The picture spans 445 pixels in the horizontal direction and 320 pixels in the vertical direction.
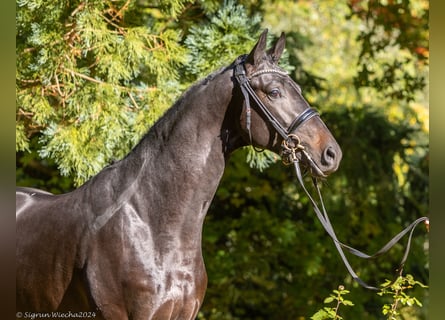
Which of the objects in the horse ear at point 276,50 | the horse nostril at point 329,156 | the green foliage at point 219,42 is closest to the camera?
the horse nostril at point 329,156

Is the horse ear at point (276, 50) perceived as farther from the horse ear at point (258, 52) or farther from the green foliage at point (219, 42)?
the green foliage at point (219, 42)

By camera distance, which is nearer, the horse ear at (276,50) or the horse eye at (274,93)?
the horse eye at (274,93)

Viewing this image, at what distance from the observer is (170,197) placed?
3.39 m

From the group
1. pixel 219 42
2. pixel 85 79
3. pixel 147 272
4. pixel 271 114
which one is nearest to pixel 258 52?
pixel 271 114

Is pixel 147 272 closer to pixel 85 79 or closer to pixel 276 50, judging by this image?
pixel 276 50

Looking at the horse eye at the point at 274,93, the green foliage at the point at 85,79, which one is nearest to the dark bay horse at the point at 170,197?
the horse eye at the point at 274,93

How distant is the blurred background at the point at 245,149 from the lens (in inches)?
201

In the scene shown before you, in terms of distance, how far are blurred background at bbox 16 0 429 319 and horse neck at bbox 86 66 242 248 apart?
166 centimetres

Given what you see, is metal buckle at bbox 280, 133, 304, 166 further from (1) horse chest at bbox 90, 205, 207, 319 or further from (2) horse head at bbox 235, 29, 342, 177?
(1) horse chest at bbox 90, 205, 207, 319

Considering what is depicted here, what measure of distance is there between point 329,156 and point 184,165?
0.69 meters

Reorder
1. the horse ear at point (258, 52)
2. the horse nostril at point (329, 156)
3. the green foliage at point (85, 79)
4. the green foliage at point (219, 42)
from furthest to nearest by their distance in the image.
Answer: the green foliage at point (219, 42)
the green foliage at point (85, 79)
the horse ear at point (258, 52)
the horse nostril at point (329, 156)

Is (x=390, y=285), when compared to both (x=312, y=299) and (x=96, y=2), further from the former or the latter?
(x=312, y=299)

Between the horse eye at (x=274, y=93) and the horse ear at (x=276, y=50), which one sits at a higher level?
the horse ear at (x=276, y=50)

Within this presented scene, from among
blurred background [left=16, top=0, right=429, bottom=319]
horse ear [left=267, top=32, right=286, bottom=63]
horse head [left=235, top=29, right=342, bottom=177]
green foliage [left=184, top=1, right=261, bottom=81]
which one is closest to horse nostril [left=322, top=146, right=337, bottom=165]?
horse head [left=235, top=29, right=342, bottom=177]
